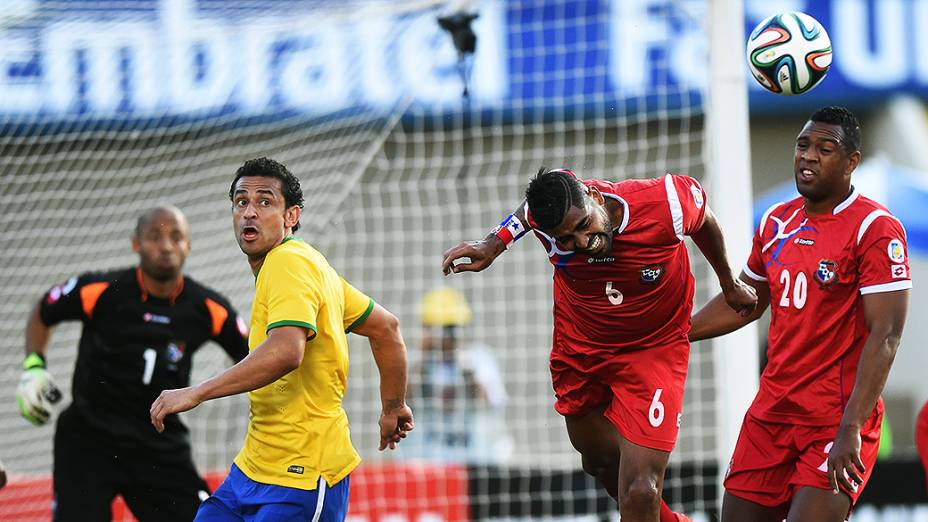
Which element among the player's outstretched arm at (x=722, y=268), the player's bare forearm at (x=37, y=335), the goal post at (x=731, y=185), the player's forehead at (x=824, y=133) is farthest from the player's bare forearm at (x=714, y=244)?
the player's bare forearm at (x=37, y=335)

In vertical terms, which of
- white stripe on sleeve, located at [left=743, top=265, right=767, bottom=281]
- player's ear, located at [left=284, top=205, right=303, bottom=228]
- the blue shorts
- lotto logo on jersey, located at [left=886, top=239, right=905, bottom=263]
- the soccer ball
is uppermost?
the soccer ball

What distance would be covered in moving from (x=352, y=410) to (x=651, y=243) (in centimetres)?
681

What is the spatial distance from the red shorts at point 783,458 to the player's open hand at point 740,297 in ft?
1.59

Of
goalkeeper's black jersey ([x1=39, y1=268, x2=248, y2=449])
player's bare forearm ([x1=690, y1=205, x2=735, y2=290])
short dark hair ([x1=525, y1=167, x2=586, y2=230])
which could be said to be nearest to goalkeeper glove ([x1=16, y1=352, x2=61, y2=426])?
goalkeeper's black jersey ([x1=39, y1=268, x2=248, y2=449])

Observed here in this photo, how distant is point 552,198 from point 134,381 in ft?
9.09

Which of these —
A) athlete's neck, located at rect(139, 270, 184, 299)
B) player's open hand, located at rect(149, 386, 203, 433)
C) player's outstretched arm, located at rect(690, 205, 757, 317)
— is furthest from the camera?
athlete's neck, located at rect(139, 270, 184, 299)

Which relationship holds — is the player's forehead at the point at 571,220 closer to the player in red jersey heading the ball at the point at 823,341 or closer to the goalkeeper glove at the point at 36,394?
the player in red jersey heading the ball at the point at 823,341

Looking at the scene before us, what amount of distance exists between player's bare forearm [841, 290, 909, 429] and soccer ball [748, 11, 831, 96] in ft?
3.81

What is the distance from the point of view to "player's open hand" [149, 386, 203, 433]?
427cm

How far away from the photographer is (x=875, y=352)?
4836mm

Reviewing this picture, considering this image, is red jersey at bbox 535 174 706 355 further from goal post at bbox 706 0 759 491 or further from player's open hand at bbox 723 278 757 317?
goal post at bbox 706 0 759 491

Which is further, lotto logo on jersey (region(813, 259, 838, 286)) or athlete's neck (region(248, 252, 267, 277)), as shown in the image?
lotto logo on jersey (region(813, 259, 838, 286))

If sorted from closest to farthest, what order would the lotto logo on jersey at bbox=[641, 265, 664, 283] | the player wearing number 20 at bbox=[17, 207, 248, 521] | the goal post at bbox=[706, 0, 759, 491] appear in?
the lotto logo on jersey at bbox=[641, 265, 664, 283] < the player wearing number 20 at bbox=[17, 207, 248, 521] < the goal post at bbox=[706, 0, 759, 491]

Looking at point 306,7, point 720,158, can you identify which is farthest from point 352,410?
point 720,158
